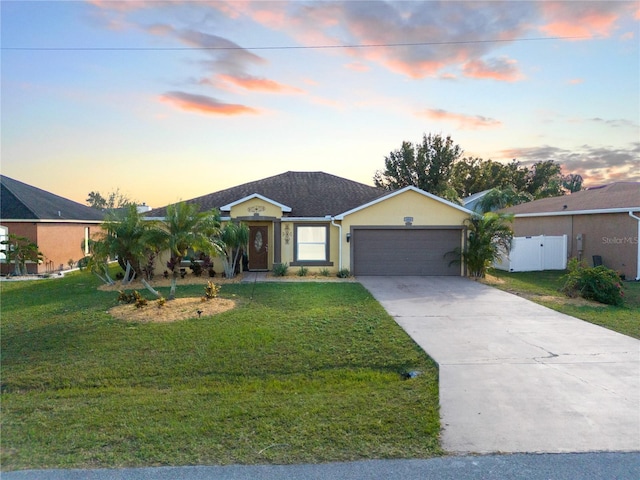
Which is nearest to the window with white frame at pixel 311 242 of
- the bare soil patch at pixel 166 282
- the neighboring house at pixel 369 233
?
the neighboring house at pixel 369 233

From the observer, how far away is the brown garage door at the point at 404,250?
17.1m

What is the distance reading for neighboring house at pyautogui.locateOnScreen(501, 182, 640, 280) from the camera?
16.1 m

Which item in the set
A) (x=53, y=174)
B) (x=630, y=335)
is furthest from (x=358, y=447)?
(x=53, y=174)

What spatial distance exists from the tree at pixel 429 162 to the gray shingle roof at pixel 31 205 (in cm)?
2514

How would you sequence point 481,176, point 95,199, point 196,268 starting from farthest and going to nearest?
point 95,199
point 481,176
point 196,268

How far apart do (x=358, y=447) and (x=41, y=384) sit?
4797 mm

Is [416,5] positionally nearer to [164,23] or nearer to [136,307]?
[164,23]

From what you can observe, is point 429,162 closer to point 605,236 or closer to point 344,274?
point 605,236

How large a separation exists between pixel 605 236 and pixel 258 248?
1482 cm

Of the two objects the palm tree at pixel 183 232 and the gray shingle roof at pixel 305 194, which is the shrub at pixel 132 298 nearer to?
the palm tree at pixel 183 232

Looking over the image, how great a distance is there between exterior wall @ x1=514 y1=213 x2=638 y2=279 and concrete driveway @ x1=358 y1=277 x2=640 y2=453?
853cm

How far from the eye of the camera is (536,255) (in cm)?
1888

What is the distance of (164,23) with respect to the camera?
11711 mm

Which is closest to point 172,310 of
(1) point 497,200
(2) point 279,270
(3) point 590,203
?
(2) point 279,270
